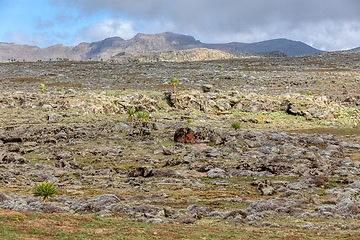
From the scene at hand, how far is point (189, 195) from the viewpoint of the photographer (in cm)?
1606

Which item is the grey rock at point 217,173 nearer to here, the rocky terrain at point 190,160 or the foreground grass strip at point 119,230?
the rocky terrain at point 190,160

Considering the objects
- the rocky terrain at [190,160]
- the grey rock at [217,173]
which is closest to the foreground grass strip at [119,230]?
the rocky terrain at [190,160]

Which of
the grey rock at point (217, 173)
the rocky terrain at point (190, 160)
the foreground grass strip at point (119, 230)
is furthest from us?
the grey rock at point (217, 173)

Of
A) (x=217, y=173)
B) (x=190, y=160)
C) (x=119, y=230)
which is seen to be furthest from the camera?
(x=190, y=160)

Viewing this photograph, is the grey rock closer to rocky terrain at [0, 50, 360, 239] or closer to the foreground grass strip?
rocky terrain at [0, 50, 360, 239]

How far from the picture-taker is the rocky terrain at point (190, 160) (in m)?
12.2

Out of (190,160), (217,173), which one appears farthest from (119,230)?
(190,160)

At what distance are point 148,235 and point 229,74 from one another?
243ft

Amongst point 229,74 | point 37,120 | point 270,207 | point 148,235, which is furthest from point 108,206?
point 229,74

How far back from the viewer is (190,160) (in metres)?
24.5

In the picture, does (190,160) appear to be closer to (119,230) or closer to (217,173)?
(217,173)

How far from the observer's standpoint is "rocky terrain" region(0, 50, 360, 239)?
12.2 metres

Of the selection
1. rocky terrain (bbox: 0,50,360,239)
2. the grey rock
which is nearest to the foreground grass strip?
rocky terrain (bbox: 0,50,360,239)

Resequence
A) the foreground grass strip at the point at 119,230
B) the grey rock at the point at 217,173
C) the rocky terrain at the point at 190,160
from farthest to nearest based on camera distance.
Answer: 1. the grey rock at the point at 217,173
2. the rocky terrain at the point at 190,160
3. the foreground grass strip at the point at 119,230
